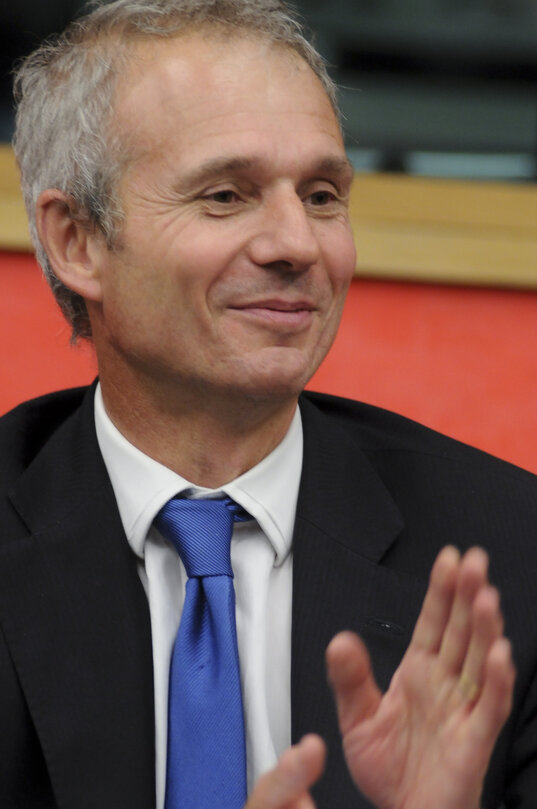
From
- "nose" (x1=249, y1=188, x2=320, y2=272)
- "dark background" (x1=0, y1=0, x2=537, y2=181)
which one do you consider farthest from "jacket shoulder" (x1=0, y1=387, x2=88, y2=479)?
"dark background" (x1=0, y1=0, x2=537, y2=181)

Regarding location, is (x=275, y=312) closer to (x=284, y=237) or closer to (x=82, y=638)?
(x=284, y=237)

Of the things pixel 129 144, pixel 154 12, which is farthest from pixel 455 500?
pixel 154 12

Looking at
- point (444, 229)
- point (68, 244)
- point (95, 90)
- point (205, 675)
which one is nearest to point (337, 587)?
point (205, 675)

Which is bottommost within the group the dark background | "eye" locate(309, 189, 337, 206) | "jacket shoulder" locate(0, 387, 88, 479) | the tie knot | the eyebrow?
the tie knot

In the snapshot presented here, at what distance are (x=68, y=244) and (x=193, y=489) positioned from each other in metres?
0.46

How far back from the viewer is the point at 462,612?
A: 1.27 metres

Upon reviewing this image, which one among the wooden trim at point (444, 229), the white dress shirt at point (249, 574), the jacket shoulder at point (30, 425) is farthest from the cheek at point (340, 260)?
the wooden trim at point (444, 229)

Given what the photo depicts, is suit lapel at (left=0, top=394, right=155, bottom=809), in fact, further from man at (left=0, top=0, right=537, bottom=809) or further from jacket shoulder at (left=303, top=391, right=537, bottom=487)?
jacket shoulder at (left=303, top=391, right=537, bottom=487)

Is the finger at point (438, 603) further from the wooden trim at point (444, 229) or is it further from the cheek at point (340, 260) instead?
the wooden trim at point (444, 229)

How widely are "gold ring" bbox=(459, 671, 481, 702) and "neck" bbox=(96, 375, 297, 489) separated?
0.63m

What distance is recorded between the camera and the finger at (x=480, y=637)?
1.23m

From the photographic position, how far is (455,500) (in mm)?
1975

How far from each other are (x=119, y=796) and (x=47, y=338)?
3.93 ft

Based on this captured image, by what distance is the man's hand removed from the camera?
4.10 feet
